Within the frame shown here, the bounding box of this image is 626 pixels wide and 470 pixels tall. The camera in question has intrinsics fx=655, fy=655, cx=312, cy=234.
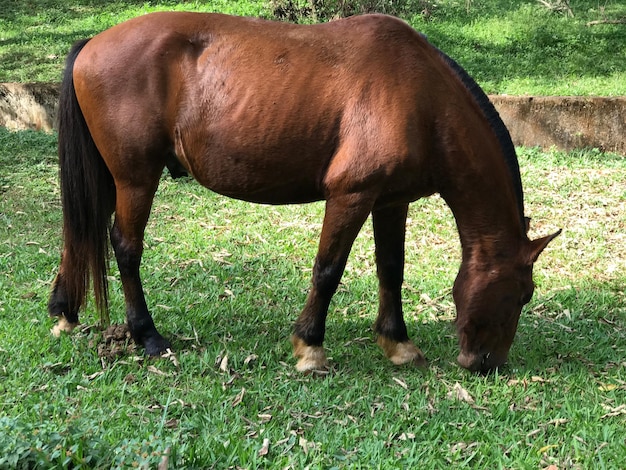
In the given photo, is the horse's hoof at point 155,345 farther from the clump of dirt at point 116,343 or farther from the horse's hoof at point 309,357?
the horse's hoof at point 309,357

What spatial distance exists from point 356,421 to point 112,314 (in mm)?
2173

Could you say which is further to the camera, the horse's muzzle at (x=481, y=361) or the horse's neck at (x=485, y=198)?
the horse's muzzle at (x=481, y=361)

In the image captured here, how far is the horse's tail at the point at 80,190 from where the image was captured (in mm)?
4207

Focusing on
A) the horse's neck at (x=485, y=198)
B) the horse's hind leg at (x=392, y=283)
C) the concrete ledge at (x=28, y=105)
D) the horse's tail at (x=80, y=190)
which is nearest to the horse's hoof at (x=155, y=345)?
the horse's tail at (x=80, y=190)

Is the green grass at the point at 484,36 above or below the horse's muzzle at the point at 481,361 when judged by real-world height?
below

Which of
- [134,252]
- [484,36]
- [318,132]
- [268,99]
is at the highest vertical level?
[268,99]

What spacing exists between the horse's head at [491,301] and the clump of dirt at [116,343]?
2131 millimetres

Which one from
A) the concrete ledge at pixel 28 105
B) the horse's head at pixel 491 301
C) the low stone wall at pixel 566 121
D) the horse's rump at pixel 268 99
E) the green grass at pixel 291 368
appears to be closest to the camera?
the green grass at pixel 291 368

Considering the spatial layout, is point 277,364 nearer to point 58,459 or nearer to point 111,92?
point 58,459

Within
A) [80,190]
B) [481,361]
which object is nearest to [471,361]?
[481,361]

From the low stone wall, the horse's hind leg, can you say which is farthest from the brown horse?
the low stone wall

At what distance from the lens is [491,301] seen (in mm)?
3887

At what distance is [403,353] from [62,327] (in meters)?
2.32

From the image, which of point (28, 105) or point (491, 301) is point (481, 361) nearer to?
point (491, 301)
